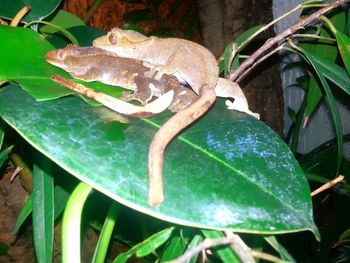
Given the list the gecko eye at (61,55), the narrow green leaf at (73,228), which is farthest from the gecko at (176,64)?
the gecko eye at (61,55)

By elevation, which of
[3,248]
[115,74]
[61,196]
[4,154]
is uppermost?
[115,74]

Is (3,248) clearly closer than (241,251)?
No

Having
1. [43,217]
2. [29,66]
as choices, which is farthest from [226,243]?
[43,217]

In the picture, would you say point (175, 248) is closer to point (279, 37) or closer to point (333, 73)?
point (279, 37)

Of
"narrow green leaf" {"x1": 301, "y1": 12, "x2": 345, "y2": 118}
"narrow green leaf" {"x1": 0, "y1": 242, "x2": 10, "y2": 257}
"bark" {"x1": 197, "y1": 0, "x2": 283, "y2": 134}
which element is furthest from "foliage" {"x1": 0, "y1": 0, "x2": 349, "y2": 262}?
"bark" {"x1": 197, "y1": 0, "x2": 283, "y2": 134}

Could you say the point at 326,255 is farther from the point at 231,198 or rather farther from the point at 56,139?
the point at 56,139

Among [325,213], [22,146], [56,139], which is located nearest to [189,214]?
[56,139]

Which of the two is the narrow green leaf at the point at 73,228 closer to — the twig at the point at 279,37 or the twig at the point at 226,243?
the twig at the point at 226,243
